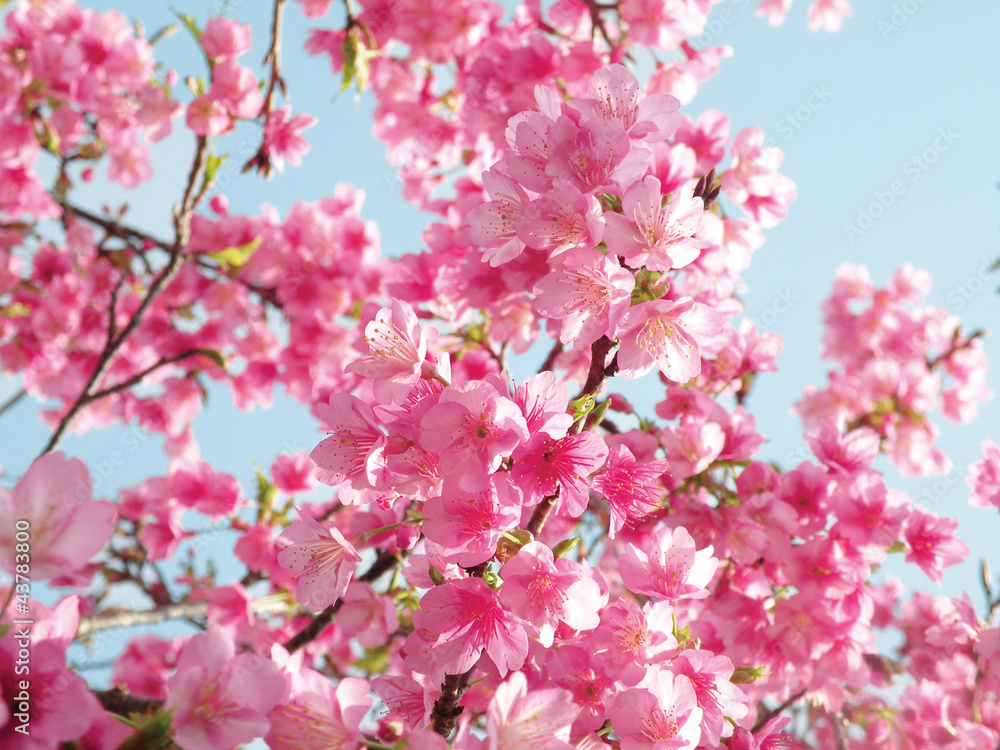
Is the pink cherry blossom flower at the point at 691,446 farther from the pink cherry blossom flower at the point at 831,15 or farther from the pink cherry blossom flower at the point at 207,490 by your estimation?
the pink cherry blossom flower at the point at 831,15

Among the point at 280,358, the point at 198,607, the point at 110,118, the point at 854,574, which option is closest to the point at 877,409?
the point at 854,574

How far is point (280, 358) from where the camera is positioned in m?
3.61

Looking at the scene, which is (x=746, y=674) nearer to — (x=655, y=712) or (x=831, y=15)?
(x=655, y=712)

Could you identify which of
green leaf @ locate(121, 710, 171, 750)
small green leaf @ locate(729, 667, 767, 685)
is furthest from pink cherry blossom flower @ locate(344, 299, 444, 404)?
small green leaf @ locate(729, 667, 767, 685)

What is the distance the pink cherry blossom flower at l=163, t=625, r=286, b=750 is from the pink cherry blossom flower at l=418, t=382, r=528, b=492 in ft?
1.44

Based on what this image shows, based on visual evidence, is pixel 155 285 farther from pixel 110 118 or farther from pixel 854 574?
pixel 854 574

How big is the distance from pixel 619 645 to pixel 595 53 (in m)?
2.30

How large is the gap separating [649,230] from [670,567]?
0.74 m

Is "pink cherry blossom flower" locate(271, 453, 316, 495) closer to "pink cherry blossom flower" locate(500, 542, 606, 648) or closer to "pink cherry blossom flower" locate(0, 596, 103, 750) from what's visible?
"pink cherry blossom flower" locate(500, 542, 606, 648)

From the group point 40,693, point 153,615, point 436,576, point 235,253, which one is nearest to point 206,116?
point 235,253

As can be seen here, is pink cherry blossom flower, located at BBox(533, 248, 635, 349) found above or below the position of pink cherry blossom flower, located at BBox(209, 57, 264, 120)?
below

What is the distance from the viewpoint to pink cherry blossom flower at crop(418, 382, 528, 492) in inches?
43.6

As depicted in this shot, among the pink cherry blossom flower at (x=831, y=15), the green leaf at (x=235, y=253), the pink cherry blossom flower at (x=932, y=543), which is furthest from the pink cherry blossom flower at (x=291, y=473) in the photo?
the pink cherry blossom flower at (x=831, y=15)

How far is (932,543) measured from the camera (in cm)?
202
